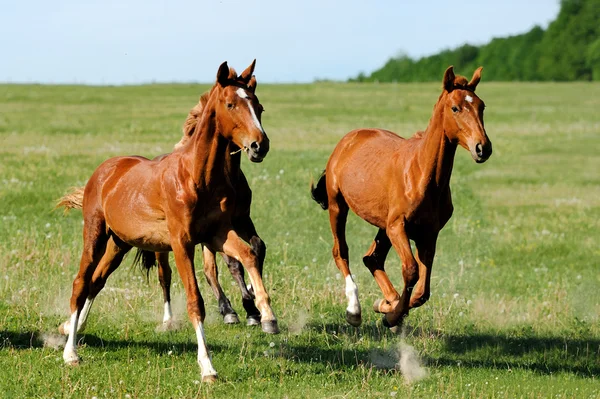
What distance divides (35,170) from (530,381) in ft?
56.9

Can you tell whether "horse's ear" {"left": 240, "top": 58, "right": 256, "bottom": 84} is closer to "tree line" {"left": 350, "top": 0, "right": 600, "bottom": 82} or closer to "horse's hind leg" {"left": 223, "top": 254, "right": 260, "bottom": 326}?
"horse's hind leg" {"left": 223, "top": 254, "right": 260, "bottom": 326}

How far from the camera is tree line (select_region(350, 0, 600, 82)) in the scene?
289ft

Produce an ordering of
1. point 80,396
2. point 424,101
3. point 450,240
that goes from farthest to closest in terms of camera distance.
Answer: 1. point 424,101
2. point 450,240
3. point 80,396

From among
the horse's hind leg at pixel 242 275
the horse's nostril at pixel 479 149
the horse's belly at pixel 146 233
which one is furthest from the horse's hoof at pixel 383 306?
the horse's belly at pixel 146 233

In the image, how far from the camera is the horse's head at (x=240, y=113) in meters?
8.16

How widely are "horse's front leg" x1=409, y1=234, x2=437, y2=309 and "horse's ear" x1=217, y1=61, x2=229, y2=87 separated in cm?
292

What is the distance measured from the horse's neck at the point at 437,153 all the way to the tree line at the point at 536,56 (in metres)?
76.1

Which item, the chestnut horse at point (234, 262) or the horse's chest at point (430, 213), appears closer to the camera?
the horse's chest at point (430, 213)

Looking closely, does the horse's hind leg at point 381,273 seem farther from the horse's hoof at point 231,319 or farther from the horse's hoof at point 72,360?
the horse's hoof at point 72,360

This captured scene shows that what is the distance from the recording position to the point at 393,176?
10375 mm

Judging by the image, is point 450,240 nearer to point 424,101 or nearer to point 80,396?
point 80,396

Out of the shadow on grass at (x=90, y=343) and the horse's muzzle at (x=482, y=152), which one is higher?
the horse's muzzle at (x=482, y=152)

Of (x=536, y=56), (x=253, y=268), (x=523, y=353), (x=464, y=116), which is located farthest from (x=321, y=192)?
(x=536, y=56)

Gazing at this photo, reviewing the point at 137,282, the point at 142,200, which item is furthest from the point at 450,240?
the point at 142,200
